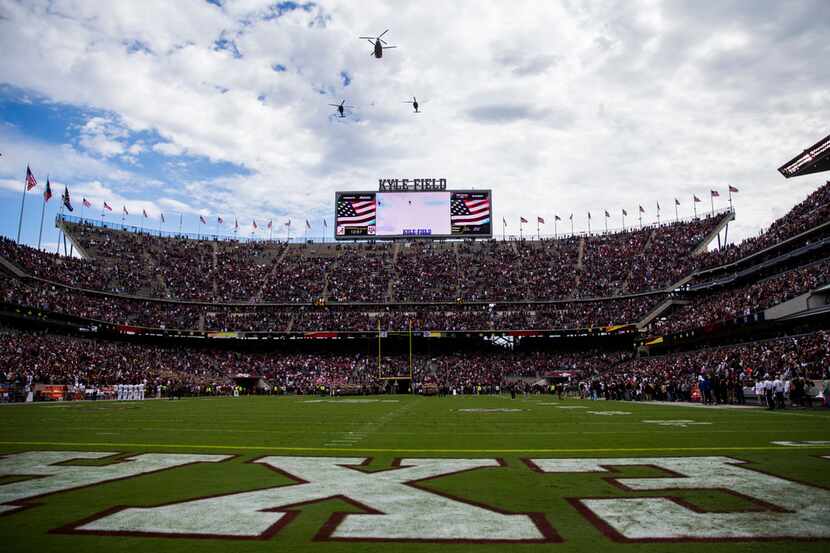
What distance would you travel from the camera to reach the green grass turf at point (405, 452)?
4.82 metres

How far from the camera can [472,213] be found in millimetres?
69812

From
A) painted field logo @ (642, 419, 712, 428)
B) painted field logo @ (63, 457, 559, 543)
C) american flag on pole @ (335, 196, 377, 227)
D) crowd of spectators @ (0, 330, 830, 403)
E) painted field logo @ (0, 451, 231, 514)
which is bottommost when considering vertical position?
painted field logo @ (642, 419, 712, 428)

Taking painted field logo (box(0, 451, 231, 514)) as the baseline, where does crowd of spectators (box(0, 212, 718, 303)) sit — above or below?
above

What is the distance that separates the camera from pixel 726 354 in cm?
3806

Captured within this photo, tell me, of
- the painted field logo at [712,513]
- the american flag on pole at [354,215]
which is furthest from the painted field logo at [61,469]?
the american flag on pole at [354,215]

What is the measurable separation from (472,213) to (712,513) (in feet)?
214

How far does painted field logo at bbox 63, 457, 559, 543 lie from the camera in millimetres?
5043

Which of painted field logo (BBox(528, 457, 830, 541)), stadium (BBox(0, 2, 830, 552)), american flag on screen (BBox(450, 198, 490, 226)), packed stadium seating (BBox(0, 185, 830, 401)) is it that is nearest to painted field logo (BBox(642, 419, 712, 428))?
stadium (BBox(0, 2, 830, 552))

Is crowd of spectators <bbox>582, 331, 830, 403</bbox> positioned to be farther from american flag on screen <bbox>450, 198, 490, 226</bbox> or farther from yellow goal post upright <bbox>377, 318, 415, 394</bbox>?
american flag on screen <bbox>450, 198, 490, 226</bbox>

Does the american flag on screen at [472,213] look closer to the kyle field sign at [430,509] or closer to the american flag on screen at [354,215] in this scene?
the american flag on screen at [354,215]

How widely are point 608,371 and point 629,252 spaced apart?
784 inches

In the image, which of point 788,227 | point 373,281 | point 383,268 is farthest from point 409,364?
point 788,227

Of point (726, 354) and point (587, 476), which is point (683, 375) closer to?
point (726, 354)

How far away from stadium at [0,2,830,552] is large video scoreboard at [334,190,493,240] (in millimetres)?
277
